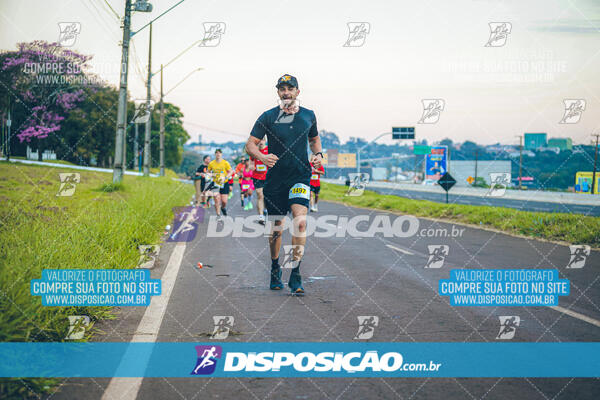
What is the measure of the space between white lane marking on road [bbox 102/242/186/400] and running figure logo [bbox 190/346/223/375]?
0.37 metres

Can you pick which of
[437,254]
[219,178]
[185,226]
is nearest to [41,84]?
[219,178]

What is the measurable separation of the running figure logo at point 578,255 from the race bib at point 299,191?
4792 millimetres

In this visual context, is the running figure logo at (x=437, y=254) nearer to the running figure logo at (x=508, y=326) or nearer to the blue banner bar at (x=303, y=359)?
the running figure logo at (x=508, y=326)

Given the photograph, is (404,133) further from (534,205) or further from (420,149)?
(534,205)

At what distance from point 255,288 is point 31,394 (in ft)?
11.9

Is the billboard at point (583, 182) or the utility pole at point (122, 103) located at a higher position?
the utility pole at point (122, 103)

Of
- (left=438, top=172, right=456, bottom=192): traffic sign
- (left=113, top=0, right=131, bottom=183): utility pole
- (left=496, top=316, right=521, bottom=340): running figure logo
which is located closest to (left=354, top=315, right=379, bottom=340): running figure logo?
Answer: (left=496, top=316, right=521, bottom=340): running figure logo

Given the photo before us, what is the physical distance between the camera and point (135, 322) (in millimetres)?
5258

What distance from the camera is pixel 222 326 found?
5047 millimetres

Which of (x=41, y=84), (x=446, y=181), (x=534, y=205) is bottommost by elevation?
(x=534, y=205)

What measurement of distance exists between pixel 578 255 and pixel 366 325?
7.12 m

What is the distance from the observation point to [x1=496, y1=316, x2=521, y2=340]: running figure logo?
484cm

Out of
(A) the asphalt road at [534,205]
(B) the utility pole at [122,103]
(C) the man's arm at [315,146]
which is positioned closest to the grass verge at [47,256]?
(C) the man's arm at [315,146]

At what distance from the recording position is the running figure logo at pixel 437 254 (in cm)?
895
